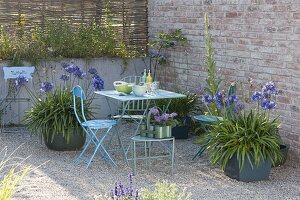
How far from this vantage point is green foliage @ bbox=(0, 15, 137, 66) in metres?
10.3

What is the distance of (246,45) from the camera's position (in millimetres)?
8703

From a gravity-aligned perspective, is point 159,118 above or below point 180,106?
above

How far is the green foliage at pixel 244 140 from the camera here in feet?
22.8

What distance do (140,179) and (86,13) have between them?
180 inches

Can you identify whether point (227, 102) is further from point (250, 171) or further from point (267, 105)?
point (250, 171)

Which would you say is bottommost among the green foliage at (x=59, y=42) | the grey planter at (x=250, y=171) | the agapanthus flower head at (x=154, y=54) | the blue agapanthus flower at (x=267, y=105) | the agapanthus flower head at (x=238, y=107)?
the grey planter at (x=250, y=171)

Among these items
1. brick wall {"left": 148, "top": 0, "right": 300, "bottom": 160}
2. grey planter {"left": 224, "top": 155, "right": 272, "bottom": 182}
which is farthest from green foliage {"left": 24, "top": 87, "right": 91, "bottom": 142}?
grey planter {"left": 224, "top": 155, "right": 272, "bottom": 182}

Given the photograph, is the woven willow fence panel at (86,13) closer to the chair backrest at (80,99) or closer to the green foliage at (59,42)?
the green foliage at (59,42)

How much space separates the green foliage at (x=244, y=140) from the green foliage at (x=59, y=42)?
400 cm

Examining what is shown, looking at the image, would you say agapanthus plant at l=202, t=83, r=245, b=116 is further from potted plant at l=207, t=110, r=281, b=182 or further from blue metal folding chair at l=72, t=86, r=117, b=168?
blue metal folding chair at l=72, t=86, r=117, b=168

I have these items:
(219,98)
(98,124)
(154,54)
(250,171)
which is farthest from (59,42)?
(250,171)

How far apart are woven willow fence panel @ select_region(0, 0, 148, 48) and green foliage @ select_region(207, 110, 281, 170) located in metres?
4.39

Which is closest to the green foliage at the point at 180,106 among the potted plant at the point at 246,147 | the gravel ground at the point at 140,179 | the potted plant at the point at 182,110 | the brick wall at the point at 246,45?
the potted plant at the point at 182,110

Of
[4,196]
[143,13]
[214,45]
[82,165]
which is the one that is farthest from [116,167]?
[143,13]
